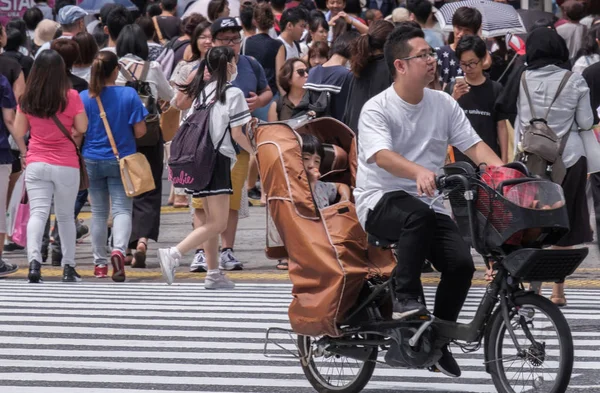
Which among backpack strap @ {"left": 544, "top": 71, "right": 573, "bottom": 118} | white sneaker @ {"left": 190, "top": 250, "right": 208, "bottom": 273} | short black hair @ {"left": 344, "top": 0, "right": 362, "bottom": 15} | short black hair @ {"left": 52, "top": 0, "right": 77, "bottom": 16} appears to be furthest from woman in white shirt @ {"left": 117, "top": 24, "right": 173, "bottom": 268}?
short black hair @ {"left": 52, "top": 0, "right": 77, "bottom": 16}

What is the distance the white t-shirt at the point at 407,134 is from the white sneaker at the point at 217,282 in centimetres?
443

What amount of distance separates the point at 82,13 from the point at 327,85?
4449 mm

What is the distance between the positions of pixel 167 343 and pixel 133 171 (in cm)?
339

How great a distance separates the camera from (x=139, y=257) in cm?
1300

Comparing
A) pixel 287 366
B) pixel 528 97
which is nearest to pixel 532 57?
pixel 528 97

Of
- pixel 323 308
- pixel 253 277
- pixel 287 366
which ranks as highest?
pixel 323 308

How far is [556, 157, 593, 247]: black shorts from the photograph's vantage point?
10.2m

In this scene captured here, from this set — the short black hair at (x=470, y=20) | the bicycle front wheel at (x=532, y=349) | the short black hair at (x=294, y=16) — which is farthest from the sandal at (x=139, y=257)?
the bicycle front wheel at (x=532, y=349)

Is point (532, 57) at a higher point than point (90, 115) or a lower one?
higher

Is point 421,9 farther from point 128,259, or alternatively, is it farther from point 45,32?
point 128,259

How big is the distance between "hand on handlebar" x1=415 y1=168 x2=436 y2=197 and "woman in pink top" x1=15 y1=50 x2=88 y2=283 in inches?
222

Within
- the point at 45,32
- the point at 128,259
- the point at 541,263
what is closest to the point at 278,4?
the point at 45,32

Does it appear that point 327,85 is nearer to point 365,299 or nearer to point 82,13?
point 82,13

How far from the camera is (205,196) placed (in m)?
10.9
